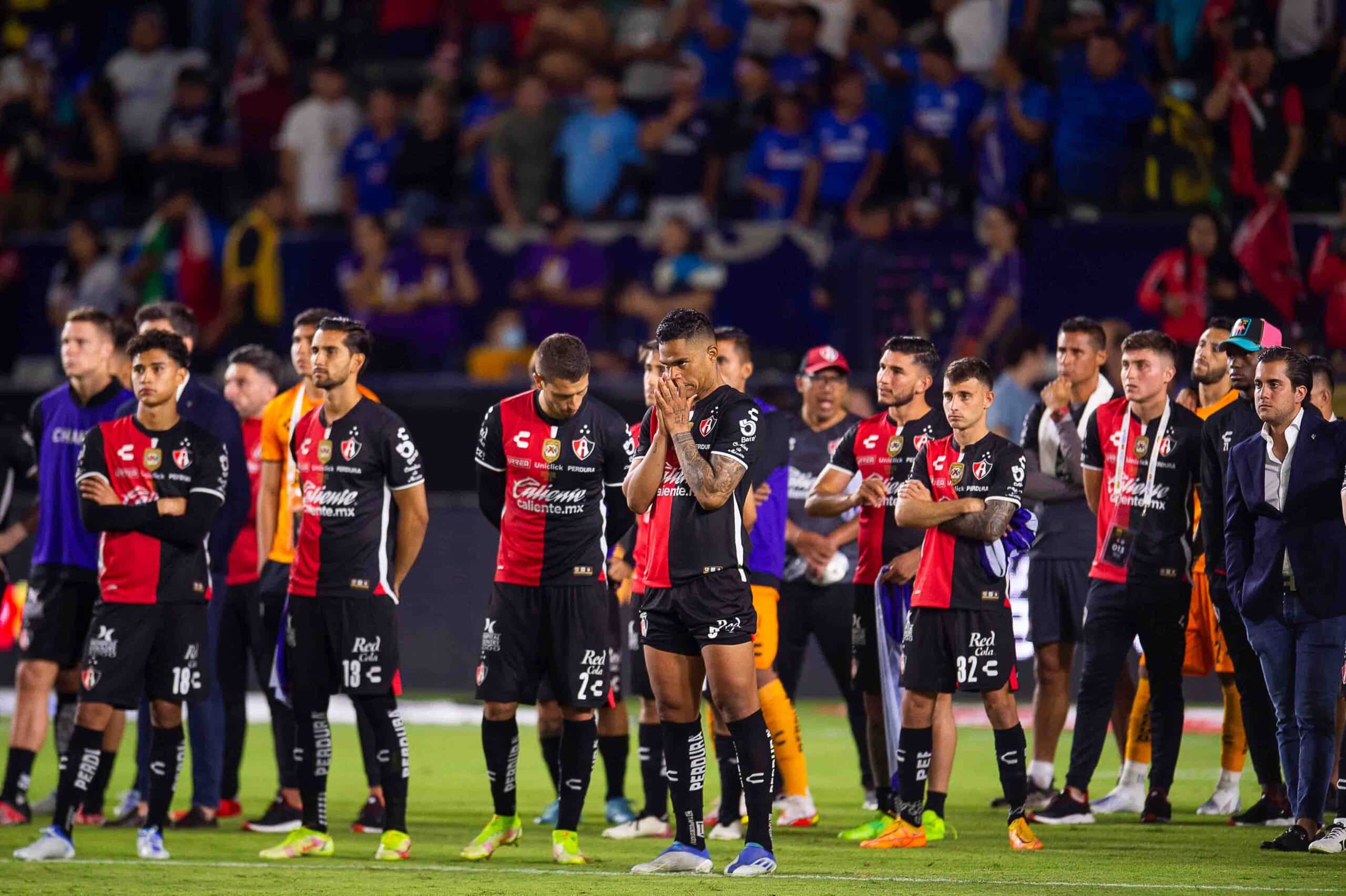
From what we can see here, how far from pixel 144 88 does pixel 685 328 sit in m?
13.9

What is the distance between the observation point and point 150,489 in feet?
26.5

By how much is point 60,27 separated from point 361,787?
13046 mm

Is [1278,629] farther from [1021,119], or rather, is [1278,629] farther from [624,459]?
[1021,119]

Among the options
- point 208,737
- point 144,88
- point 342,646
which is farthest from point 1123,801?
point 144,88

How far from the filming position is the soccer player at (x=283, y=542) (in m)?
8.83

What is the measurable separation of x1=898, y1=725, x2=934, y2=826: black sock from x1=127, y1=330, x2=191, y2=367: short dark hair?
372cm

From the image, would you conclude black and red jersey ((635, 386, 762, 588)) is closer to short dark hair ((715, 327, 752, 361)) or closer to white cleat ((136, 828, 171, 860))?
short dark hair ((715, 327, 752, 361))

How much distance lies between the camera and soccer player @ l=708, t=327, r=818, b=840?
336 inches

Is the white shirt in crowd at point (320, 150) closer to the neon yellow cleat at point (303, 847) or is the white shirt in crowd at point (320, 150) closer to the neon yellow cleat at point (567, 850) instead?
the neon yellow cleat at point (303, 847)

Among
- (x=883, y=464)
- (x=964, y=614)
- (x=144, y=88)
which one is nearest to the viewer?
(x=964, y=614)

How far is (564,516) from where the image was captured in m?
7.86

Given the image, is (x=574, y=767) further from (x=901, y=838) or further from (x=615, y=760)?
(x=901, y=838)

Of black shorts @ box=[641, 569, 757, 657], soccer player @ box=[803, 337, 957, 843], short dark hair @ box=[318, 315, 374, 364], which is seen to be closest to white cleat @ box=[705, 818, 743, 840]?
soccer player @ box=[803, 337, 957, 843]

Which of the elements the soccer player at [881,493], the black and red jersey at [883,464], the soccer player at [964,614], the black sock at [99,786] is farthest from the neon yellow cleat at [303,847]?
the black and red jersey at [883,464]
